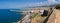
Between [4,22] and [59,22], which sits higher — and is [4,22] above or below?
below

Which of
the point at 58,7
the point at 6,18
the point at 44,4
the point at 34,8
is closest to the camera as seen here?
the point at 58,7

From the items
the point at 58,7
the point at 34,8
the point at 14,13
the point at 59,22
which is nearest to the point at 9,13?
the point at 14,13

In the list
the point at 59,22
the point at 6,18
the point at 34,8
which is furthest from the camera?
the point at 6,18

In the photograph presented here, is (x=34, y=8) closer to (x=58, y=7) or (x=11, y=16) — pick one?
(x=11, y=16)

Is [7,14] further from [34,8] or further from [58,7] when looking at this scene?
[58,7]

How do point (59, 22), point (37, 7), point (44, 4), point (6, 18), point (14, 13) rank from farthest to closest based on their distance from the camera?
point (14, 13)
point (6, 18)
point (37, 7)
point (44, 4)
point (59, 22)

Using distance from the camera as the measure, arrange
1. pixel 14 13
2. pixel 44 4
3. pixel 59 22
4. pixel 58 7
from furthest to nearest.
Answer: pixel 14 13 → pixel 44 4 → pixel 58 7 → pixel 59 22

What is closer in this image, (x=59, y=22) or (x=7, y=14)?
(x=59, y=22)

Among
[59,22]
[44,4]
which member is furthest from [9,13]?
[59,22]

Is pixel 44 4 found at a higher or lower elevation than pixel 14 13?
higher
